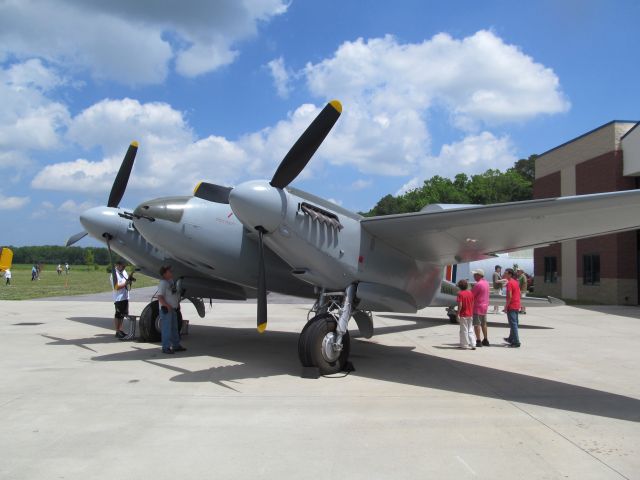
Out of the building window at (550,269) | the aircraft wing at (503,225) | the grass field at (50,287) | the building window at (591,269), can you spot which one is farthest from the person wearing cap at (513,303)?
the grass field at (50,287)

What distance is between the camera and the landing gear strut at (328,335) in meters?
7.66

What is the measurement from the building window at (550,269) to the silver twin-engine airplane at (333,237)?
22.5 m

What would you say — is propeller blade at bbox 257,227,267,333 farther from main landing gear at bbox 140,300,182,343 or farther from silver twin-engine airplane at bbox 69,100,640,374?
main landing gear at bbox 140,300,182,343

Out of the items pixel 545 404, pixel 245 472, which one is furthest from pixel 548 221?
pixel 245 472

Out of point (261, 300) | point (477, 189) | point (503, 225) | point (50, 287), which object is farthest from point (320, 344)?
point (477, 189)

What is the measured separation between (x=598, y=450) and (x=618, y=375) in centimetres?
434

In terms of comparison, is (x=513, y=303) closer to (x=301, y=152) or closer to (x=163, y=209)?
(x=301, y=152)

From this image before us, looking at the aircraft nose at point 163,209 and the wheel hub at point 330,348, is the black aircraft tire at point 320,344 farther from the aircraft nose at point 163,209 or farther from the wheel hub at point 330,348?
the aircraft nose at point 163,209

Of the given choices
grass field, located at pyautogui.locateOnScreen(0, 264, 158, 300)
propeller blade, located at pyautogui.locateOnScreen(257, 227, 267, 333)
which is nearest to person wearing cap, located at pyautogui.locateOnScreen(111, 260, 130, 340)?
propeller blade, located at pyautogui.locateOnScreen(257, 227, 267, 333)

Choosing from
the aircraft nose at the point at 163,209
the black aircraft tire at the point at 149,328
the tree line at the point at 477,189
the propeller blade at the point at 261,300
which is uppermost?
the tree line at the point at 477,189

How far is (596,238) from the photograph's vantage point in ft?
83.4

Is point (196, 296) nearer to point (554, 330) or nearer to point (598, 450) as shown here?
point (598, 450)

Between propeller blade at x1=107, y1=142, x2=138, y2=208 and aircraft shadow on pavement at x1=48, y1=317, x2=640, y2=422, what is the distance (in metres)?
3.30

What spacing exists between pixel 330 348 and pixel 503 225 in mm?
3335
